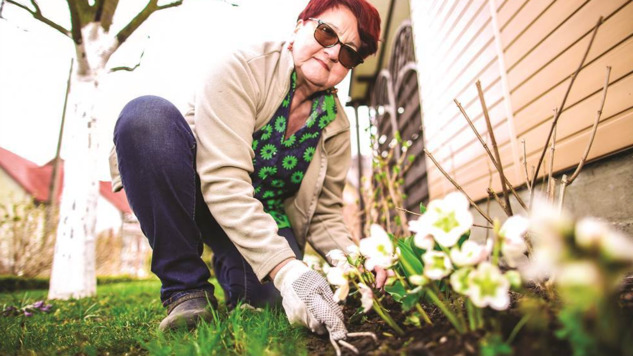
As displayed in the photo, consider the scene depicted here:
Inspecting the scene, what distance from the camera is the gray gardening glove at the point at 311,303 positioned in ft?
3.51

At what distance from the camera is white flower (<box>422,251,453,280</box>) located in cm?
73

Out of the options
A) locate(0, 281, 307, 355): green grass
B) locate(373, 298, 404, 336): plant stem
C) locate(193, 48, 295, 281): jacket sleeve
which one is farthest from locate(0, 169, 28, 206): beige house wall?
locate(373, 298, 404, 336): plant stem

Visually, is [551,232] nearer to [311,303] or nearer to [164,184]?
[311,303]

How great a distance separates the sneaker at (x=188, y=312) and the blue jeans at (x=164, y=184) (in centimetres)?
5

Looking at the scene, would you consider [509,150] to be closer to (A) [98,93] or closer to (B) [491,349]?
(B) [491,349]

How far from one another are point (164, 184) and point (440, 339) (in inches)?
49.7

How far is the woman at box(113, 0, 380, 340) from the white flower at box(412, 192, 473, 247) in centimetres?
49

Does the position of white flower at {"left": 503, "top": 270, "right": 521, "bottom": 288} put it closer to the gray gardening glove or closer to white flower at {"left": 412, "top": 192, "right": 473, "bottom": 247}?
white flower at {"left": 412, "top": 192, "right": 473, "bottom": 247}

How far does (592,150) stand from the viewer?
1.88 metres

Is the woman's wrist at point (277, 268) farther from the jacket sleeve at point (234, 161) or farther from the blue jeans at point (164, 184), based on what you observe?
the blue jeans at point (164, 184)

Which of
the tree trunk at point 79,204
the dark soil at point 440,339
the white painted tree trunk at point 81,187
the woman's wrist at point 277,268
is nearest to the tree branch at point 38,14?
the white painted tree trunk at point 81,187

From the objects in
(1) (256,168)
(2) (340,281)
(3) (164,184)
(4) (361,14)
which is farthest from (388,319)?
(4) (361,14)

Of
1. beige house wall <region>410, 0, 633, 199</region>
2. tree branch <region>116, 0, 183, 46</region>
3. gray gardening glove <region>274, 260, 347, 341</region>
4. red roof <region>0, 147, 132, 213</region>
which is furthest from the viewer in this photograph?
red roof <region>0, 147, 132, 213</region>

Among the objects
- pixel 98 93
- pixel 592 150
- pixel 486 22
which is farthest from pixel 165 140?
pixel 98 93
